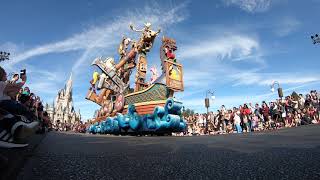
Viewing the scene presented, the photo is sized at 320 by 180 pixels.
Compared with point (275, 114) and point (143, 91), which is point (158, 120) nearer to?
point (143, 91)

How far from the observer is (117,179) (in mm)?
2734

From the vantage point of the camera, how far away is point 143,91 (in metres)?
17.4

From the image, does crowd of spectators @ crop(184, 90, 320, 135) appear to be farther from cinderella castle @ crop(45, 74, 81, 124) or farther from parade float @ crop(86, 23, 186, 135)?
cinderella castle @ crop(45, 74, 81, 124)

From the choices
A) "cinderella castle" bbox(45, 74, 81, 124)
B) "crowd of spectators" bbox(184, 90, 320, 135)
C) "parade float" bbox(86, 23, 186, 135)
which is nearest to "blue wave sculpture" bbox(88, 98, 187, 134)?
"parade float" bbox(86, 23, 186, 135)

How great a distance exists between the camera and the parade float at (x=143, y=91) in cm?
1565

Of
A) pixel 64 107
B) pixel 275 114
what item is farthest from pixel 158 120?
pixel 64 107

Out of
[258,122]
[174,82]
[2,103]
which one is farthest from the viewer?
[258,122]

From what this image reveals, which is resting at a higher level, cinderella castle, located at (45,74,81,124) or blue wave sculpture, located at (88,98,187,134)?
cinderella castle, located at (45,74,81,124)

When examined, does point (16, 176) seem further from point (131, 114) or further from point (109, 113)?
point (109, 113)

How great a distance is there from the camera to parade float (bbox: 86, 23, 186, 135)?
15.6 meters

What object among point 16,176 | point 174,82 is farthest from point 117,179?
point 174,82

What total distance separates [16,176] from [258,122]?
1658cm

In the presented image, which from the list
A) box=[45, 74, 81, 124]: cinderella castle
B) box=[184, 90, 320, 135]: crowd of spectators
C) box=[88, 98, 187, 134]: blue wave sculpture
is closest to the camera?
box=[88, 98, 187, 134]: blue wave sculpture

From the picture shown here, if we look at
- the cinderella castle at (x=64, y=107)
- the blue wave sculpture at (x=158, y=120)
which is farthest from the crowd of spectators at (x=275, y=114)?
the cinderella castle at (x=64, y=107)
